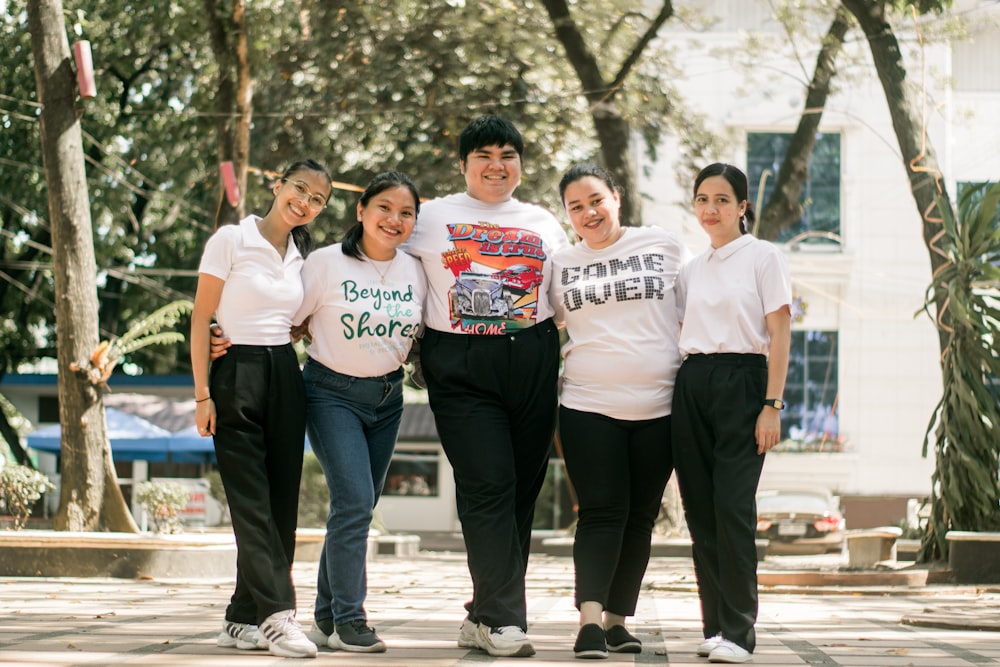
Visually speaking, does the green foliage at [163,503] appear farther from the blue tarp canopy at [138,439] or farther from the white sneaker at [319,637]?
the white sneaker at [319,637]

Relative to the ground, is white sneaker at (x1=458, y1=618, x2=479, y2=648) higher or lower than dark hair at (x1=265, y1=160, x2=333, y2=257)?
lower

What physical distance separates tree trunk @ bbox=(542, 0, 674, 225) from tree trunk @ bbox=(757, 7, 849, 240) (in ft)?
5.66

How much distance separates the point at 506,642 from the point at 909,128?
9.10 meters

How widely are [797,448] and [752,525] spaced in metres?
21.8

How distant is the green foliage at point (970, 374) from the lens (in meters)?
10.7

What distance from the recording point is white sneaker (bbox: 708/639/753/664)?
4.15 meters

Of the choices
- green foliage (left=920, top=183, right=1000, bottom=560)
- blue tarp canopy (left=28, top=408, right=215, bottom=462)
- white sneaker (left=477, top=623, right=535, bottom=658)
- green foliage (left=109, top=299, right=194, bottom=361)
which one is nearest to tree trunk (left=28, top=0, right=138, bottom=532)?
green foliage (left=109, top=299, right=194, bottom=361)

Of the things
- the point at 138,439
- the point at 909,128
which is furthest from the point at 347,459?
the point at 138,439

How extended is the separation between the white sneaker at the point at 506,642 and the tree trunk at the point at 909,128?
8.03 metres

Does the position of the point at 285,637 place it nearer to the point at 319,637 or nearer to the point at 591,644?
the point at 319,637

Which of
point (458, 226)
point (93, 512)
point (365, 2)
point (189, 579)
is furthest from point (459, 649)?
point (365, 2)

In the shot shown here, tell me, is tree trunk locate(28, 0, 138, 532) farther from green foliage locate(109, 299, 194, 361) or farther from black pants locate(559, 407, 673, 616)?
black pants locate(559, 407, 673, 616)

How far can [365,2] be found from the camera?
15633 millimetres

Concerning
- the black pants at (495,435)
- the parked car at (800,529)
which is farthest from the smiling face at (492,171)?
the parked car at (800,529)
